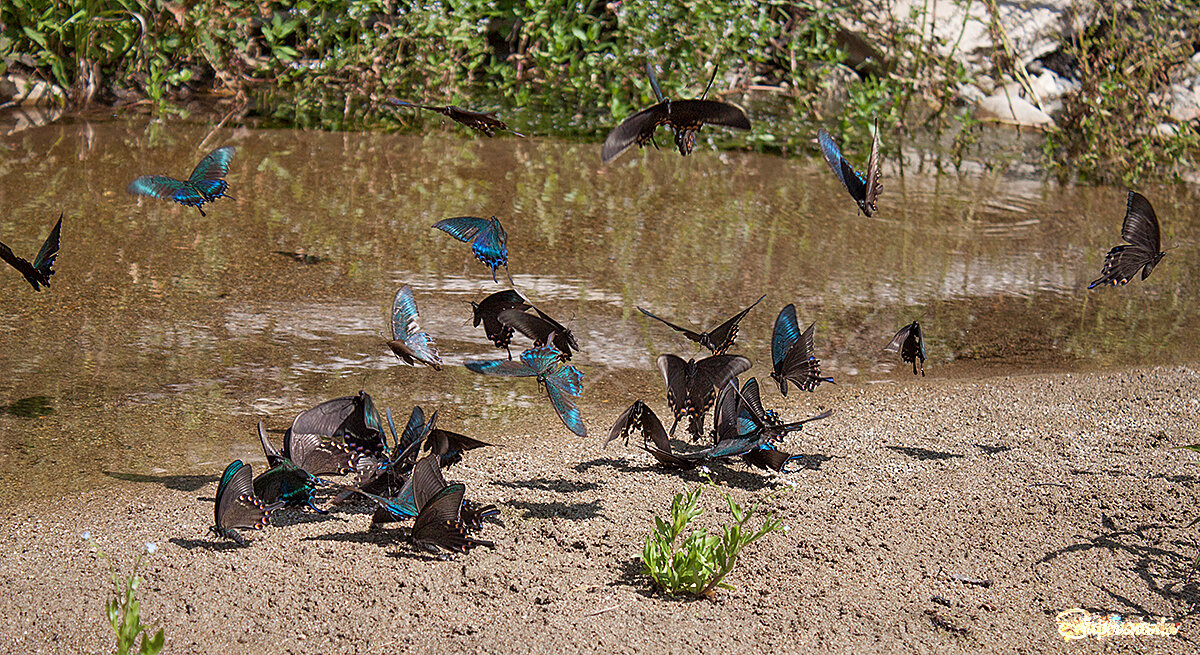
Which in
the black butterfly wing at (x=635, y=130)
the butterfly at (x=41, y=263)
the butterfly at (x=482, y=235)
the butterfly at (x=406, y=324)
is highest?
the black butterfly wing at (x=635, y=130)

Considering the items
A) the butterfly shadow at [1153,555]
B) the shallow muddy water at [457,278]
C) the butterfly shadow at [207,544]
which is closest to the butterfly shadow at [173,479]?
the shallow muddy water at [457,278]

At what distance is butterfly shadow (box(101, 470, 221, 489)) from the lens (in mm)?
2654

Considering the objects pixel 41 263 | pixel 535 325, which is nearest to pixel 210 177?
pixel 41 263

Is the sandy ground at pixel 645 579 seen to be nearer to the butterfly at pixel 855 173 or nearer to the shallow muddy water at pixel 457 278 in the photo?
the shallow muddy water at pixel 457 278

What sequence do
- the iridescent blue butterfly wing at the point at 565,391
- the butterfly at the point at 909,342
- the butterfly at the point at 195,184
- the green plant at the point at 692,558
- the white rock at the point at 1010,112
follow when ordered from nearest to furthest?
the green plant at the point at 692,558 < the iridescent blue butterfly wing at the point at 565,391 < the butterfly at the point at 195,184 < the butterfly at the point at 909,342 < the white rock at the point at 1010,112

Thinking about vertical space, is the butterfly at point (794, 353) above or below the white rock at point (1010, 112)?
below

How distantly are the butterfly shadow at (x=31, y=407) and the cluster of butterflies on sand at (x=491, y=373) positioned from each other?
1.39ft

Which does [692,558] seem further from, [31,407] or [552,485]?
[31,407]

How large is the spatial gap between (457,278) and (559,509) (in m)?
1.90

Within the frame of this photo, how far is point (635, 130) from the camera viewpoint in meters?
2.40

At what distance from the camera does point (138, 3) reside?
686cm

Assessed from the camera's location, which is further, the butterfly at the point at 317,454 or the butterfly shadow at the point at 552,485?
the butterfly shadow at the point at 552,485

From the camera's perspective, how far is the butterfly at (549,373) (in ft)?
A: 8.25

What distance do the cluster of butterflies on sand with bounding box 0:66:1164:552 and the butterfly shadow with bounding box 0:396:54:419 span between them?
425 mm
